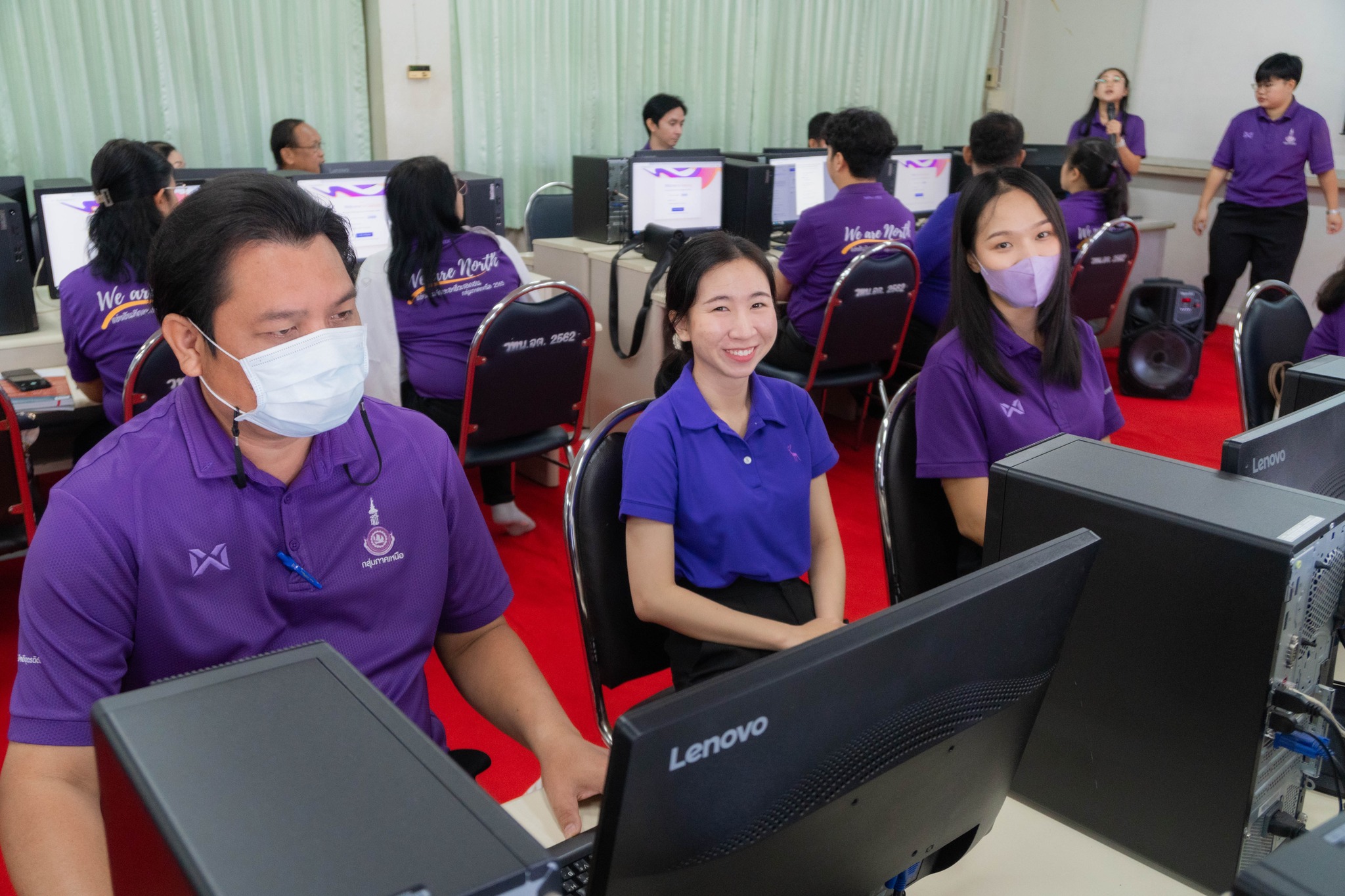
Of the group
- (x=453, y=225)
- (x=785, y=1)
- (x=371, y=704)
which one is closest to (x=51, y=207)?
(x=453, y=225)

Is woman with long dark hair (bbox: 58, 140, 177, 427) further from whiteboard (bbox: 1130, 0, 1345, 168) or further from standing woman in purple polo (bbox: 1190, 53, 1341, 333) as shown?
whiteboard (bbox: 1130, 0, 1345, 168)

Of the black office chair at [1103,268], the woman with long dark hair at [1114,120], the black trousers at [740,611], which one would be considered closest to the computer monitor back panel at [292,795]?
the black trousers at [740,611]

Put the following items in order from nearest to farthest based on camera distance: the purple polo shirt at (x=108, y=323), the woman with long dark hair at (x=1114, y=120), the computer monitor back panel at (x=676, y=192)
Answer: the purple polo shirt at (x=108, y=323) < the computer monitor back panel at (x=676, y=192) < the woman with long dark hair at (x=1114, y=120)

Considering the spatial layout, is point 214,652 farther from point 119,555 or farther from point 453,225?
point 453,225

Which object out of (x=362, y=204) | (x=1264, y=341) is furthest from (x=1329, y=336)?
(x=362, y=204)

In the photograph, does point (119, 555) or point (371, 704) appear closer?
point (371, 704)

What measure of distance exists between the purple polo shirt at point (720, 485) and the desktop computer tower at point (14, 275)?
7.15ft

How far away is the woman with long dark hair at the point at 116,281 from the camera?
2672 millimetres

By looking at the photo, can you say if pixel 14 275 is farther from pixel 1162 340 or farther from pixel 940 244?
pixel 1162 340


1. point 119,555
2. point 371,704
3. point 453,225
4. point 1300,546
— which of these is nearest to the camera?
point 371,704

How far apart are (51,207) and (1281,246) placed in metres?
5.66

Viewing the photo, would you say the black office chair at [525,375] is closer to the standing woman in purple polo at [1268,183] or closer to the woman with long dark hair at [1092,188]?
the woman with long dark hair at [1092,188]

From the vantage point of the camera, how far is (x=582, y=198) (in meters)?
4.61

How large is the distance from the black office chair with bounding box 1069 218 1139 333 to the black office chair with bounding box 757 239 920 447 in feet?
3.16
